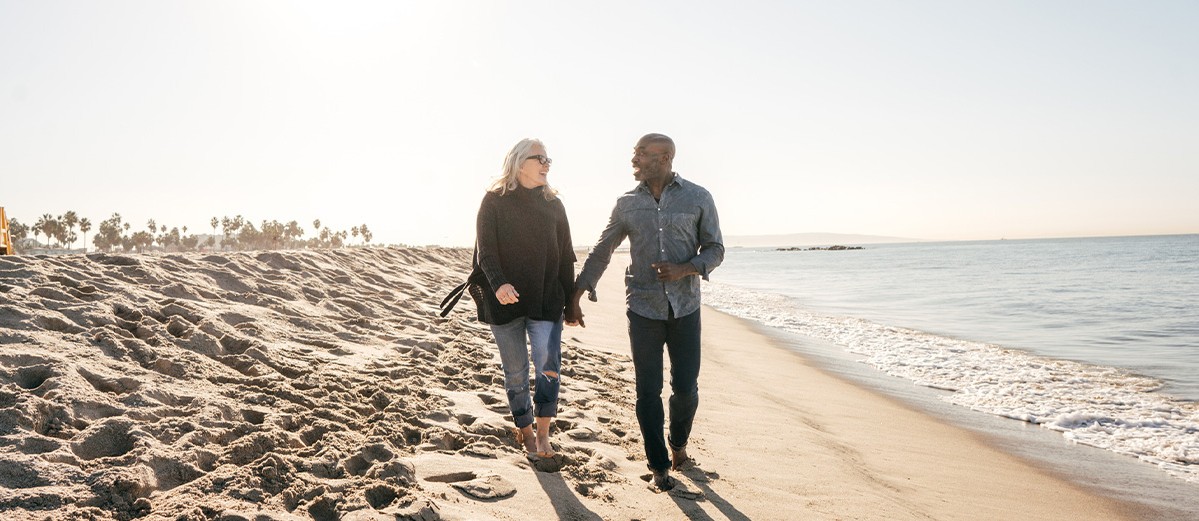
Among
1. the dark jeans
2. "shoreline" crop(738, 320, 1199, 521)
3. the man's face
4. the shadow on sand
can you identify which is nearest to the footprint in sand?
the shadow on sand

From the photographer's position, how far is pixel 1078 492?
13.9ft

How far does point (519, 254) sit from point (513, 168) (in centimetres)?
49

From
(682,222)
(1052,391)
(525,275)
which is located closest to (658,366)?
(682,222)

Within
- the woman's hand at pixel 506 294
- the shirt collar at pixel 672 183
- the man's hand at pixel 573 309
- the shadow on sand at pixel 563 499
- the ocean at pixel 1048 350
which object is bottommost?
the ocean at pixel 1048 350

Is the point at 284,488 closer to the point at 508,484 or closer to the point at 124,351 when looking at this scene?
the point at 508,484

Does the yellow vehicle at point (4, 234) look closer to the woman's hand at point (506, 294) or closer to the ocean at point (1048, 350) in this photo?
the woman's hand at point (506, 294)

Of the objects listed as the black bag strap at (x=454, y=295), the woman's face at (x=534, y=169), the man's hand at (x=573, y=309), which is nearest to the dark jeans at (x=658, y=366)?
the man's hand at (x=573, y=309)

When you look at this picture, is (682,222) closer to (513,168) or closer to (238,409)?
(513,168)

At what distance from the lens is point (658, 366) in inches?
137

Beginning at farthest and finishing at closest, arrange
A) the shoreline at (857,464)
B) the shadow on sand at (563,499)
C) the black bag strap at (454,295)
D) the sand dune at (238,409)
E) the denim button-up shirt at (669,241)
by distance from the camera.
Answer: the black bag strap at (454,295), the shoreline at (857,464), the denim button-up shirt at (669,241), the shadow on sand at (563,499), the sand dune at (238,409)

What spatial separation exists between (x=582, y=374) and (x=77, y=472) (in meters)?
3.96

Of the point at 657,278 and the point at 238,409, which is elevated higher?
the point at 657,278

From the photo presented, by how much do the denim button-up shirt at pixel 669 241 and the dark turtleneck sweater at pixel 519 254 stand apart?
459mm

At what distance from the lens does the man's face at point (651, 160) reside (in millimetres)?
3428
